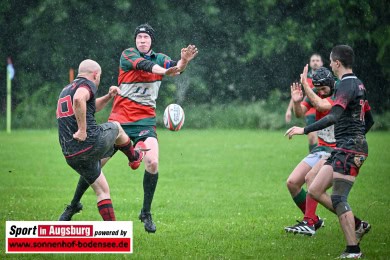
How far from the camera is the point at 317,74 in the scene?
26.7 ft

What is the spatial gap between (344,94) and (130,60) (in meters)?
3.01

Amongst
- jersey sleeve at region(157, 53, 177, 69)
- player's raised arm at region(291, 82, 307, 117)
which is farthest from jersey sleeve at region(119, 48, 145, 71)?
player's raised arm at region(291, 82, 307, 117)

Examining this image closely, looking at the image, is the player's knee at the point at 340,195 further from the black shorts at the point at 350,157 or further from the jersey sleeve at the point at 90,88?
the jersey sleeve at the point at 90,88

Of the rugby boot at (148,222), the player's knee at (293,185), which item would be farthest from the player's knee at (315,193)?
the rugby boot at (148,222)

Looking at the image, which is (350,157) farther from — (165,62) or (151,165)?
(165,62)

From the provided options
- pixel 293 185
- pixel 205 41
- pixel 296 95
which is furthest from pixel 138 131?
pixel 205 41

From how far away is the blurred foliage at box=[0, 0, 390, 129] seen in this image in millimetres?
31125

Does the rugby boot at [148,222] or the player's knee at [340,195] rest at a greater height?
the player's knee at [340,195]

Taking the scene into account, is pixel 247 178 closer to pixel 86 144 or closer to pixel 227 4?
pixel 86 144

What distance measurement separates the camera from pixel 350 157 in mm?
7457

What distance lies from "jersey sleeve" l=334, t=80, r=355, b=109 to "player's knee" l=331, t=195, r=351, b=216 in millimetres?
901

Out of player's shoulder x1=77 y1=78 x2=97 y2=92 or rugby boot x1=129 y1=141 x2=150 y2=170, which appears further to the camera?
rugby boot x1=129 y1=141 x2=150 y2=170

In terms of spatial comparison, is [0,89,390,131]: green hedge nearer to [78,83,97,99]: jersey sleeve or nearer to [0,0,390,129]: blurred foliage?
[0,0,390,129]: blurred foliage

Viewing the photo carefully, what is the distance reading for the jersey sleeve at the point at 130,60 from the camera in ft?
30.0
